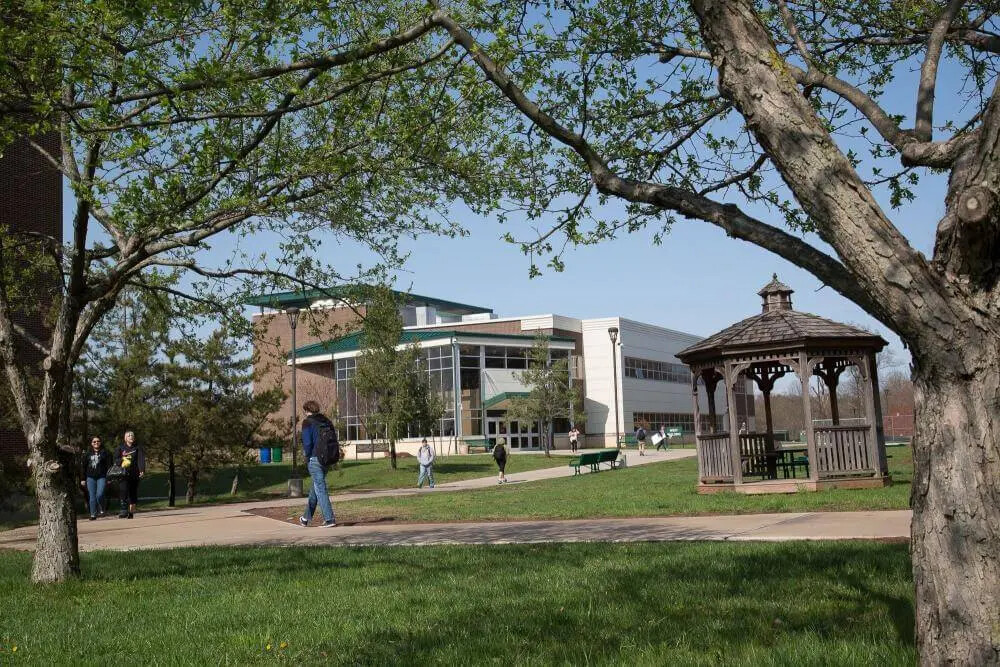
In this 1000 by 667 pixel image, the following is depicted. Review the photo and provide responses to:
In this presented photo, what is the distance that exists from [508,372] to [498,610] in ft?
179

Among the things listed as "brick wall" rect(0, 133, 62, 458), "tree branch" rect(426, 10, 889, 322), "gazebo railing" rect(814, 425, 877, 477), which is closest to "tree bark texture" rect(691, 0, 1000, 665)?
"tree branch" rect(426, 10, 889, 322)

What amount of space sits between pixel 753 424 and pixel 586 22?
296ft

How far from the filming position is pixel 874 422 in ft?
59.2

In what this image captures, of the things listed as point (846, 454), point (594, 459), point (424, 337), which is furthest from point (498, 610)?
point (424, 337)

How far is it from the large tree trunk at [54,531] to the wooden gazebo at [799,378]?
41.5 ft

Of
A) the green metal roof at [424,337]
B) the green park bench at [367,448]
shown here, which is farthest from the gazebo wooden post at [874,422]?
the green park bench at [367,448]

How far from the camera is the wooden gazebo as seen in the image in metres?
17.6

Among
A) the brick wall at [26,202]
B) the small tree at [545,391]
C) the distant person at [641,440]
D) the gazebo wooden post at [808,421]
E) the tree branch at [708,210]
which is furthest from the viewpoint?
the small tree at [545,391]

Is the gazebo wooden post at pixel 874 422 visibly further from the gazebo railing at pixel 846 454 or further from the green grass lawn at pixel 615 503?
the green grass lawn at pixel 615 503

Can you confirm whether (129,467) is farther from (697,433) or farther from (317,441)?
(697,433)

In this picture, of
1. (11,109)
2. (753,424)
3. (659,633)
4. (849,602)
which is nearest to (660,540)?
(849,602)

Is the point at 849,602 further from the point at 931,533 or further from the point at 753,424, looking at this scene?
the point at 753,424

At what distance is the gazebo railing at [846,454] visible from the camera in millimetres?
17609

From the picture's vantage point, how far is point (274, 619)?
6.30 m
